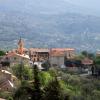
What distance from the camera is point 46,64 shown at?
48312 millimetres

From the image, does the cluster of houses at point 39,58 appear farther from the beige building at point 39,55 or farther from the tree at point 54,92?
the tree at point 54,92

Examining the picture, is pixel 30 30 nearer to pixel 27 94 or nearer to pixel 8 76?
pixel 8 76

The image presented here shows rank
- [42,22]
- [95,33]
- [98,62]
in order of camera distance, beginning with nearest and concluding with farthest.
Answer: [98,62], [95,33], [42,22]

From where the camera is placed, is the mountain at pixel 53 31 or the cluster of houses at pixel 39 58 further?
the mountain at pixel 53 31

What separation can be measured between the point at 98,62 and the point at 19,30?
8884 centimetres

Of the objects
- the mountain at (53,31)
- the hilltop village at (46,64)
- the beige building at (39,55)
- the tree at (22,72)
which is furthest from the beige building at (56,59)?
the mountain at (53,31)

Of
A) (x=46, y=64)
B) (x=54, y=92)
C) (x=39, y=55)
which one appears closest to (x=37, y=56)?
(x=39, y=55)

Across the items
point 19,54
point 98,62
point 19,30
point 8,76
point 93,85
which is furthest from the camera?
point 19,30

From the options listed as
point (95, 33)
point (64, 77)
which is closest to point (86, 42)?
point (95, 33)

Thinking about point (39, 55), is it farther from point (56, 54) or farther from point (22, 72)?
point (22, 72)

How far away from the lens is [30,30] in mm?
142500

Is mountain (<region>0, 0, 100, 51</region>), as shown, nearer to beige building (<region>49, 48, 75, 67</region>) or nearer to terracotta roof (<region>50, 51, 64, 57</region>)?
beige building (<region>49, 48, 75, 67</region>)

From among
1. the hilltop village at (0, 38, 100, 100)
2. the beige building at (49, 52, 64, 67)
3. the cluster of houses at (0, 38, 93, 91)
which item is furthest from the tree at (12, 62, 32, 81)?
the beige building at (49, 52, 64, 67)

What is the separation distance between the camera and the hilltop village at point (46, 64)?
38044 millimetres
